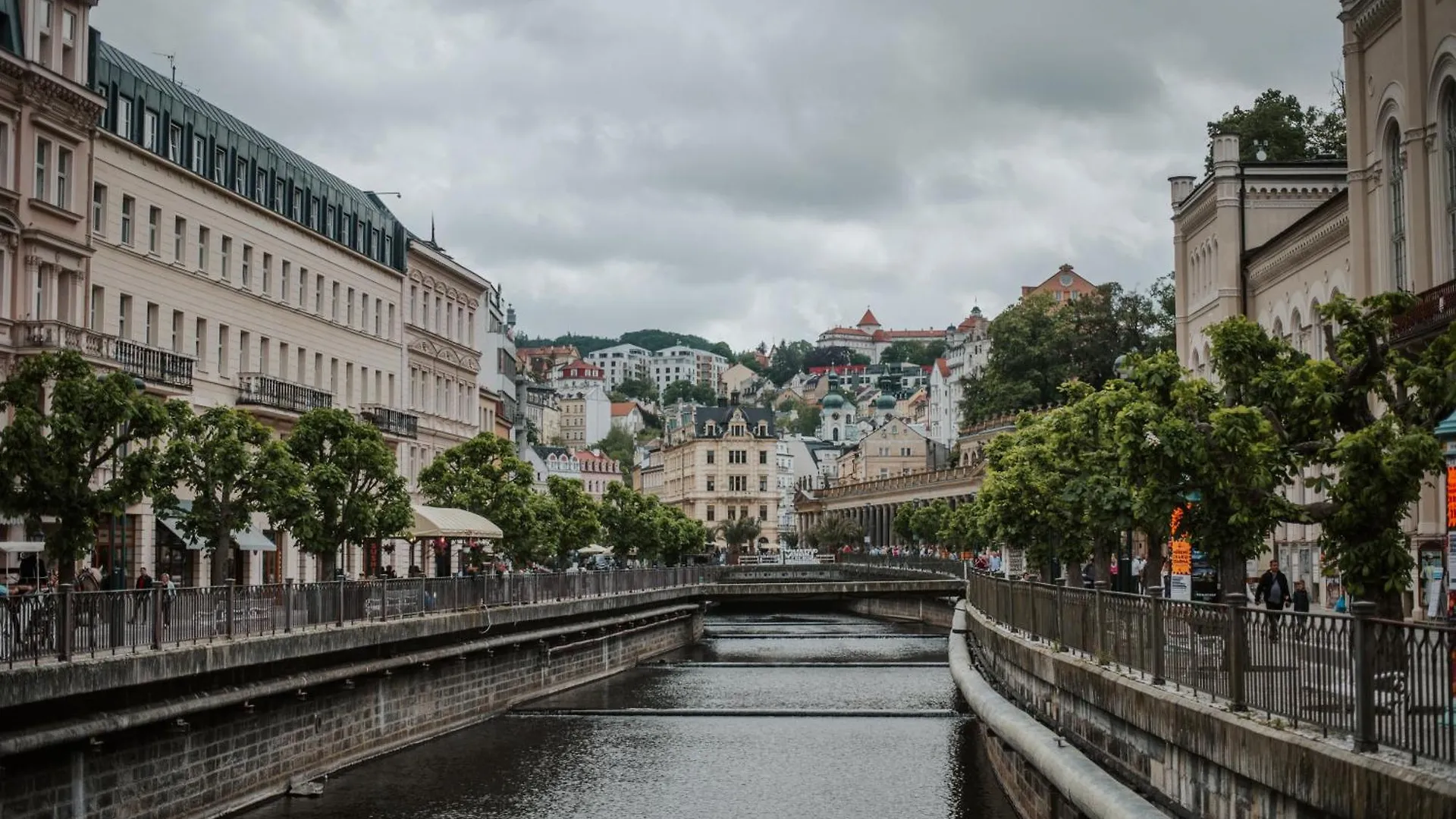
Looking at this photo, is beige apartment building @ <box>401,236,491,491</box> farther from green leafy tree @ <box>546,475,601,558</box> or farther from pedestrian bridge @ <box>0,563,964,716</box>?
pedestrian bridge @ <box>0,563,964,716</box>

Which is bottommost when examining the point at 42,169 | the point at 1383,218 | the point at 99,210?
the point at 1383,218

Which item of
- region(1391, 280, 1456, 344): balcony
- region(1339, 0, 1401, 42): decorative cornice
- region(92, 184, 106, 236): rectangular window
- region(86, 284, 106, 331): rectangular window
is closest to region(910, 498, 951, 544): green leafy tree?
region(1339, 0, 1401, 42): decorative cornice

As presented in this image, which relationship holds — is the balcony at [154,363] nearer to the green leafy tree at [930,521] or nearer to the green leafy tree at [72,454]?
the green leafy tree at [72,454]

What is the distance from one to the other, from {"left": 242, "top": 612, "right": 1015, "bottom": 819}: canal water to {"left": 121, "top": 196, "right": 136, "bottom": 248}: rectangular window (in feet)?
56.2

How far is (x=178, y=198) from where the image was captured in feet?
172

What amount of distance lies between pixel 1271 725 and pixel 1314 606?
3607 centimetres

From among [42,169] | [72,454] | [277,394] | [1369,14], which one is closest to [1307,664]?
[72,454]

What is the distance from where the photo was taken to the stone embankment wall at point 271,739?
21594 millimetres

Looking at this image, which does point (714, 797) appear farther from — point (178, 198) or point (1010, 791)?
point (178, 198)

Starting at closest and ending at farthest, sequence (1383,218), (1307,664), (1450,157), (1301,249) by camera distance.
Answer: (1307,664) < (1450,157) < (1383,218) < (1301,249)

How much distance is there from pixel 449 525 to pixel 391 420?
2061 centimetres

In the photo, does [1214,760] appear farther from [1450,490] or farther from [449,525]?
[449,525]

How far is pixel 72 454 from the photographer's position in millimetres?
30094

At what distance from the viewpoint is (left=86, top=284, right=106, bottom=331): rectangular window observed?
154ft
